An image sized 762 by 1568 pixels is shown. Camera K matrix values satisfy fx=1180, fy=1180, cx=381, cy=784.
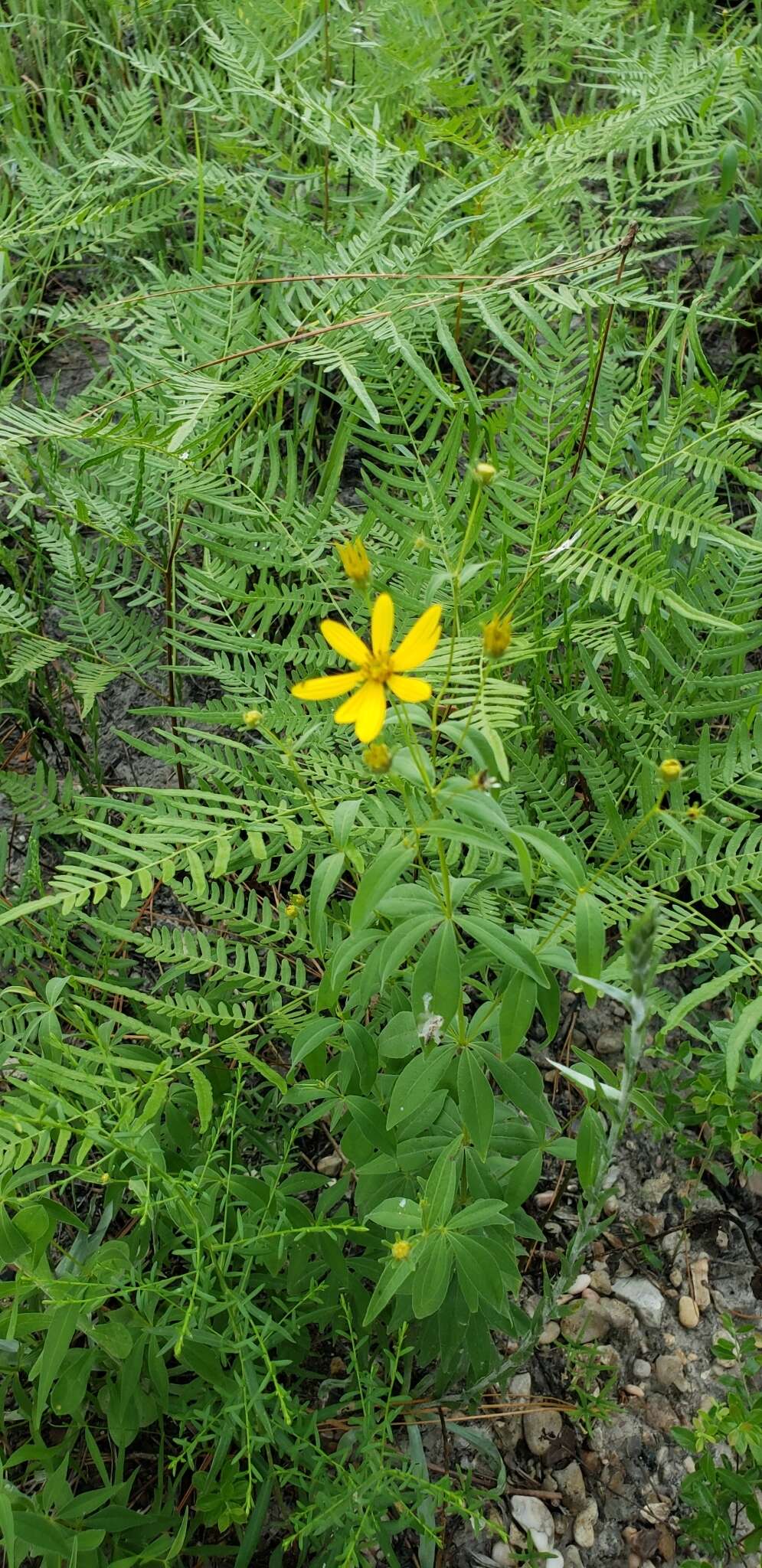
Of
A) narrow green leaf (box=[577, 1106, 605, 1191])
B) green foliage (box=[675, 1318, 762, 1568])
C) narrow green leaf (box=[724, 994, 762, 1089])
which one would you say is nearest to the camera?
narrow green leaf (box=[724, 994, 762, 1089])

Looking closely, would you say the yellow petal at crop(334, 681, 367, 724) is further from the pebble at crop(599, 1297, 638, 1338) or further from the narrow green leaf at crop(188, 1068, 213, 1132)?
the pebble at crop(599, 1297, 638, 1338)

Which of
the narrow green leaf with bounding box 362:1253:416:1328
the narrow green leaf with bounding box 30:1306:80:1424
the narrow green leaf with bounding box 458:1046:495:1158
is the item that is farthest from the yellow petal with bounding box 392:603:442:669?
the narrow green leaf with bounding box 30:1306:80:1424

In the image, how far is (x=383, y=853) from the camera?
936 mm

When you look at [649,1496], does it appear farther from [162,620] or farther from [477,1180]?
[162,620]

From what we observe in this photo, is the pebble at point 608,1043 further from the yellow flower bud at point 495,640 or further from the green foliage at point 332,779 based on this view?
the yellow flower bud at point 495,640

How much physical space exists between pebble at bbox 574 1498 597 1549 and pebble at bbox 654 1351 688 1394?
0.15m

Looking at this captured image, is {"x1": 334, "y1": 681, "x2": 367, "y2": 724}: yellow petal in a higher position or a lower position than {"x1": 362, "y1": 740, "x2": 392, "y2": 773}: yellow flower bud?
higher

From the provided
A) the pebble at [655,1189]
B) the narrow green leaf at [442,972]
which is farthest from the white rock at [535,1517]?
the narrow green leaf at [442,972]

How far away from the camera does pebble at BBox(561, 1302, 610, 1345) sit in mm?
1399

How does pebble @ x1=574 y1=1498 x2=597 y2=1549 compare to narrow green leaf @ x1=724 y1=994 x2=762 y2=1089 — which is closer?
narrow green leaf @ x1=724 y1=994 x2=762 y2=1089

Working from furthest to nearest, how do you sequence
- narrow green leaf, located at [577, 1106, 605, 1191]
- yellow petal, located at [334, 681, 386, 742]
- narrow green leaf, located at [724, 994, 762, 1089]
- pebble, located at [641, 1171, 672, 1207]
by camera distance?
pebble, located at [641, 1171, 672, 1207], narrow green leaf, located at [577, 1106, 605, 1191], narrow green leaf, located at [724, 994, 762, 1089], yellow petal, located at [334, 681, 386, 742]

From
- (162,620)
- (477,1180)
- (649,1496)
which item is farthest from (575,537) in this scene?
(649,1496)

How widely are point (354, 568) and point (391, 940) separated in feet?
0.97

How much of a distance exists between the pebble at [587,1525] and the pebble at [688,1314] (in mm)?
227
